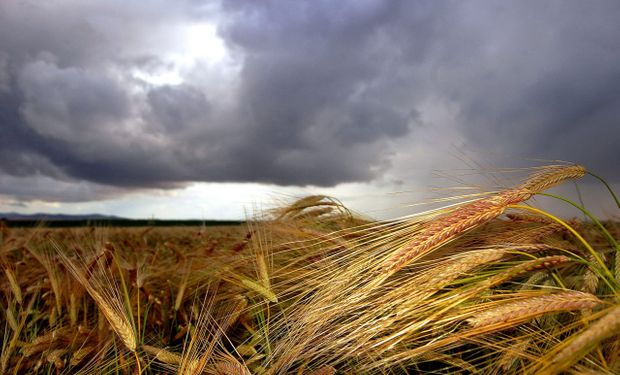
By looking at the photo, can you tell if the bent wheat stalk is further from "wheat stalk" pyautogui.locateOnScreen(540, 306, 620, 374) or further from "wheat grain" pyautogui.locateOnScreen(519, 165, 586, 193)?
"wheat stalk" pyautogui.locateOnScreen(540, 306, 620, 374)

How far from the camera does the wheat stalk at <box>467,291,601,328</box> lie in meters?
1.16

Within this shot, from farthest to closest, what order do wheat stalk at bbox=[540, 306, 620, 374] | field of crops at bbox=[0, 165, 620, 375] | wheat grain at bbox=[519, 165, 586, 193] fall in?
wheat grain at bbox=[519, 165, 586, 193] → field of crops at bbox=[0, 165, 620, 375] → wheat stalk at bbox=[540, 306, 620, 374]

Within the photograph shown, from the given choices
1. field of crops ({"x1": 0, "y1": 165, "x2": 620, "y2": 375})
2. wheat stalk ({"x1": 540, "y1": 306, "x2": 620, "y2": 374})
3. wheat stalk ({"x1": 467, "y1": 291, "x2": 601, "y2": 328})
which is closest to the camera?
wheat stalk ({"x1": 540, "y1": 306, "x2": 620, "y2": 374})

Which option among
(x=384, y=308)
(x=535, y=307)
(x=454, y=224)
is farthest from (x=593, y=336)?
(x=384, y=308)

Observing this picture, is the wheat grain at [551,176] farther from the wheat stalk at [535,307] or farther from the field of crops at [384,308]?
the wheat stalk at [535,307]

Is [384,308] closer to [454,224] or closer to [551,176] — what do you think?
[454,224]

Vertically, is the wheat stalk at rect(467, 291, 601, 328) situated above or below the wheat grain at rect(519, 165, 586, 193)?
below

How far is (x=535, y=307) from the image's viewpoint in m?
1.18

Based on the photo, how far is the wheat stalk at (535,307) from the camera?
1158 millimetres

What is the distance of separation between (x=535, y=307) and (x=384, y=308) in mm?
478

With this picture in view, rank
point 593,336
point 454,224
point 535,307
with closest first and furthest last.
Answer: point 593,336 → point 535,307 → point 454,224

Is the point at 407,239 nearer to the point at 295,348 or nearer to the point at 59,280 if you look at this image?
the point at 295,348

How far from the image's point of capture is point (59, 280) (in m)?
2.55

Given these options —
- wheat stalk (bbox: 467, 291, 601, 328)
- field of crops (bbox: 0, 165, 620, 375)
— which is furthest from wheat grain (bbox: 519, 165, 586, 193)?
wheat stalk (bbox: 467, 291, 601, 328)
